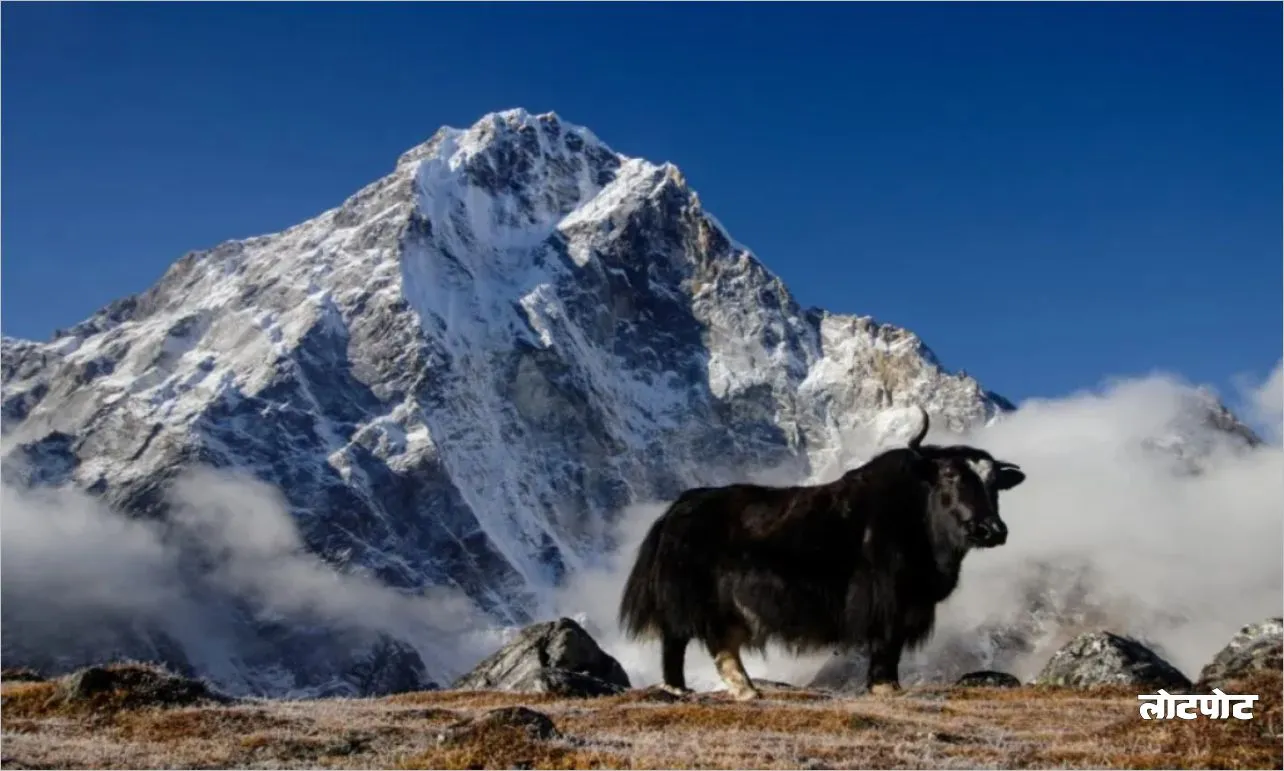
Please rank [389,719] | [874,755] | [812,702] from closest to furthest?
[874,755] < [389,719] < [812,702]

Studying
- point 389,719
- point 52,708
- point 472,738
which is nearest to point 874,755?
point 472,738

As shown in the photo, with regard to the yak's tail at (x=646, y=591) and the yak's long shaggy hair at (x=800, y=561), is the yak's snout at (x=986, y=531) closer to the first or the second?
the yak's long shaggy hair at (x=800, y=561)

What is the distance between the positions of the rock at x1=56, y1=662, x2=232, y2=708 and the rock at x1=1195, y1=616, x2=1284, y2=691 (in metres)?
16.0

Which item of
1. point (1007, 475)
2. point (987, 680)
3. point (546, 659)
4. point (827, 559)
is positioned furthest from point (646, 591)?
point (987, 680)

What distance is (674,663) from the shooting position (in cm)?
2267

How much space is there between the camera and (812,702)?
21.8m

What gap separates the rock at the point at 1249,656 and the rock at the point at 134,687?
16.0 metres

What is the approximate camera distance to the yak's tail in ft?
74.1

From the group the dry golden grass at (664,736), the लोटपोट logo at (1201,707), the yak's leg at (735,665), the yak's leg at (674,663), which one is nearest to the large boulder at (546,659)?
the yak's leg at (674,663)

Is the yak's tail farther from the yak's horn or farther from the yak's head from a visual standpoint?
the yak's head

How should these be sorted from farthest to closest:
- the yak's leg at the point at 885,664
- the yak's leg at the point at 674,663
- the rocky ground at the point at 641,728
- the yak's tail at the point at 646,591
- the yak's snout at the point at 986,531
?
1. the yak's tail at the point at 646,591
2. the yak's leg at the point at 674,663
3. the yak's leg at the point at 885,664
4. the yak's snout at the point at 986,531
5. the rocky ground at the point at 641,728

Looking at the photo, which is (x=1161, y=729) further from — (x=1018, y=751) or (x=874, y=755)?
(x=874, y=755)

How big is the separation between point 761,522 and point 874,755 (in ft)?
21.5

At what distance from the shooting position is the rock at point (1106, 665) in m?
28.4
